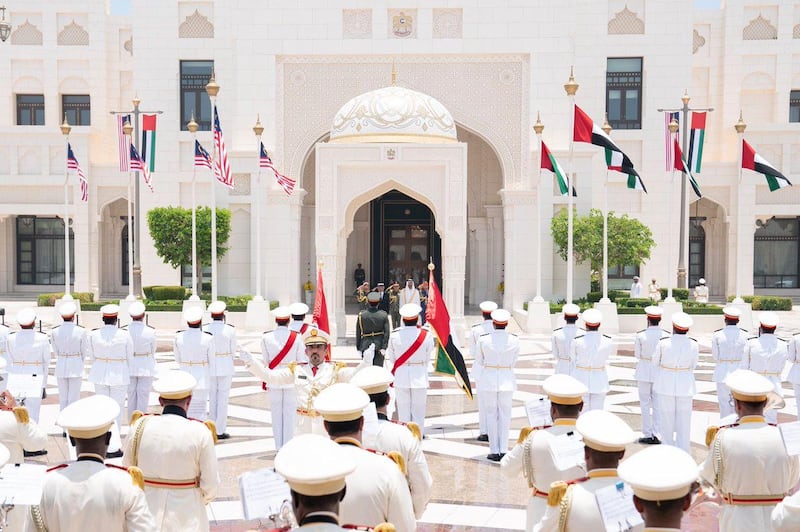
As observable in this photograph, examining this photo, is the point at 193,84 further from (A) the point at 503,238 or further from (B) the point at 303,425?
(B) the point at 303,425

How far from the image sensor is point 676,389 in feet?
30.6

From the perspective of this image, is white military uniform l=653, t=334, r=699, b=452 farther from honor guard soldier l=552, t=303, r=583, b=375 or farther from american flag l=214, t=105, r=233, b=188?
american flag l=214, t=105, r=233, b=188

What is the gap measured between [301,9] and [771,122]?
1700 centimetres

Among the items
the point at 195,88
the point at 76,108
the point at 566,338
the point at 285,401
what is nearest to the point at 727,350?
the point at 566,338

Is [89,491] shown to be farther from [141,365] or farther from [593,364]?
[593,364]

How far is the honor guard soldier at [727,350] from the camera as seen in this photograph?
1034cm

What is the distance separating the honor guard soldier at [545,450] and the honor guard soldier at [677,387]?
4.78 metres

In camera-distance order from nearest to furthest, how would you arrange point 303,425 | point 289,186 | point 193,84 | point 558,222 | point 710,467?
1. point 710,467
2. point 303,425
3. point 289,186
4. point 558,222
5. point 193,84

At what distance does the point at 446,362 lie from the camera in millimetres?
9805

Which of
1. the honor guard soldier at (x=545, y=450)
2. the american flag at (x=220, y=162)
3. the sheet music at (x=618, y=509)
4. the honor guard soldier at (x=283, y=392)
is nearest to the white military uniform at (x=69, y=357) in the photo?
the honor guard soldier at (x=283, y=392)

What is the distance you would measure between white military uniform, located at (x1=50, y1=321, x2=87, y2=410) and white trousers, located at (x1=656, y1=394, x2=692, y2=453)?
6.73 m

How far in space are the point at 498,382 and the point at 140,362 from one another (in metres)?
4.31

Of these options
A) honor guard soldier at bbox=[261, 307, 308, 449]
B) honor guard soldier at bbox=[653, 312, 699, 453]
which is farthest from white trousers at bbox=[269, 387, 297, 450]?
honor guard soldier at bbox=[653, 312, 699, 453]

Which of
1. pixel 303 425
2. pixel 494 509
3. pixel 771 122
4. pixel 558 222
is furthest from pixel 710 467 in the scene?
pixel 771 122
